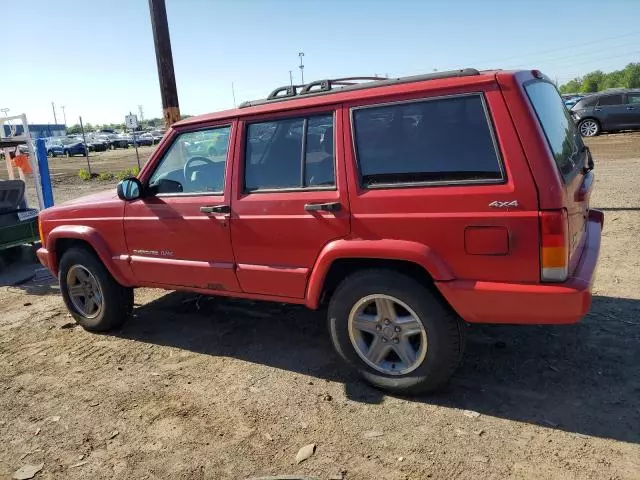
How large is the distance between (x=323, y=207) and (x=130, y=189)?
1836 millimetres

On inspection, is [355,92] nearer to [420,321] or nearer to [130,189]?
[420,321]

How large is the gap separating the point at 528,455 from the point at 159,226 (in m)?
3.06

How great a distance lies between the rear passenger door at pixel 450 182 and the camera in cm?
283

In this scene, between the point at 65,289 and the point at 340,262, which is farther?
the point at 65,289

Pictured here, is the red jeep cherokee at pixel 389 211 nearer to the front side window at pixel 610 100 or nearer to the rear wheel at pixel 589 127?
the front side window at pixel 610 100

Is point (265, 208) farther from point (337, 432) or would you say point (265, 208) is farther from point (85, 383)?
point (85, 383)

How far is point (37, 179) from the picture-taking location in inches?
346

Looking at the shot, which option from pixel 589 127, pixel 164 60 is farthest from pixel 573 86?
pixel 164 60

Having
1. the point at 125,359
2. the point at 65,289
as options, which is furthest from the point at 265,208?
the point at 65,289

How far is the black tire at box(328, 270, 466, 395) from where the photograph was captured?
124 inches

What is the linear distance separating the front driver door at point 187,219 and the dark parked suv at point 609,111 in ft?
63.0

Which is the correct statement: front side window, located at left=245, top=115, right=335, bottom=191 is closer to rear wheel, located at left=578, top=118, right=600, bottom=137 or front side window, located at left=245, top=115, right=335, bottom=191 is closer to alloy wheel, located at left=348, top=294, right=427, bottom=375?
alloy wheel, located at left=348, top=294, right=427, bottom=375

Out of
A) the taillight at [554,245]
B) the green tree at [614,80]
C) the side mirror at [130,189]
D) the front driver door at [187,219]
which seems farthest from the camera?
the green tree at [614,80]

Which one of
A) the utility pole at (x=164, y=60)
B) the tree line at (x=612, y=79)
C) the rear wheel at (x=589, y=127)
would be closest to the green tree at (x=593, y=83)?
the tree line at (x=612, y=79)
